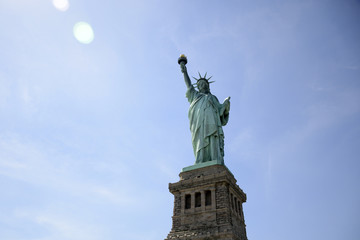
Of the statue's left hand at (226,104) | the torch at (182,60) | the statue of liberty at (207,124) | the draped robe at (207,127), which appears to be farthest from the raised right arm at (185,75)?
the statue's left hand at (226,104)

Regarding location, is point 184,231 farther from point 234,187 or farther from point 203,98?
point 203,98

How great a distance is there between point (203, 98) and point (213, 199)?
A: 8.58m

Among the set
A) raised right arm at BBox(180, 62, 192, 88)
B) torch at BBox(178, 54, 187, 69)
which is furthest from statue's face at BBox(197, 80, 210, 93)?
torch at BBox(178, 54, 187, 69)

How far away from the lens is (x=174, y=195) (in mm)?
22219

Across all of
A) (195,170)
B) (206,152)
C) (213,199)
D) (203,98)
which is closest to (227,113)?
(203,98)

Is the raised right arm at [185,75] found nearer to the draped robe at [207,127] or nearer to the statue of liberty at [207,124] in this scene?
the statue of liberty at [207,124]

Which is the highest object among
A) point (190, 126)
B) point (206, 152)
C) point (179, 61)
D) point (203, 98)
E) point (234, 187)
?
point (179, 61)

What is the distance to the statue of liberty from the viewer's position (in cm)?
2330

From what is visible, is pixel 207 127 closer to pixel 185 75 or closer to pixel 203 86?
pixel 203 86

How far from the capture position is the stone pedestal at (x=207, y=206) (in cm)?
1925

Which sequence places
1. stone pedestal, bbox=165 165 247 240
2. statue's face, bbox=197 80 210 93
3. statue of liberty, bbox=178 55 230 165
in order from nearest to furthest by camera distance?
stone pedestal, bbox=165 165 247 240
statue of liberty, bbox=178 55 230 165
statue's face, bbox=197 80 210 93

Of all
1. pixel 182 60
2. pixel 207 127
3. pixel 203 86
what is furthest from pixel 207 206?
pixel 182 60

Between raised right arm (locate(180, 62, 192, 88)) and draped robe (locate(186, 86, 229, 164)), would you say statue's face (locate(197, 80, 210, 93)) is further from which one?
draped robe (locate(186, 86, 229, 164))

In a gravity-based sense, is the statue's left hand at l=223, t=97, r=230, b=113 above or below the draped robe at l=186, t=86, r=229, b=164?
above
